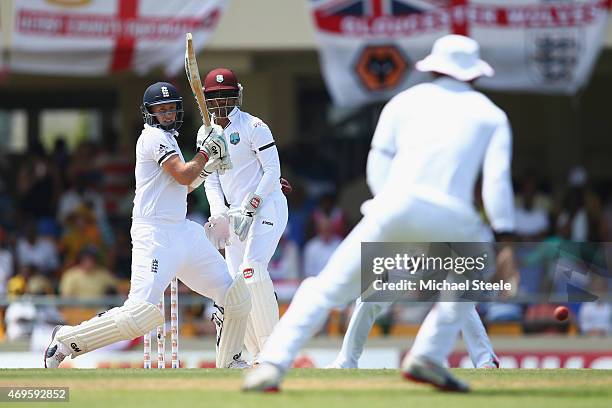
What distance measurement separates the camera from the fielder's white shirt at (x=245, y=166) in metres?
10.1

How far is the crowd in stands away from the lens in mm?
15828

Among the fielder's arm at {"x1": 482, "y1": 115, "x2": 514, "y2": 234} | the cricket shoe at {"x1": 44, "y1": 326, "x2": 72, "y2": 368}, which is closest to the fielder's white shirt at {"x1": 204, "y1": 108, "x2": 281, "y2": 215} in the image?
the cricket shoe at {"x1": 44, "y1": 326, "x2": 72, "y2": 368}

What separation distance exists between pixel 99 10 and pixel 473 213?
1060 centimetres

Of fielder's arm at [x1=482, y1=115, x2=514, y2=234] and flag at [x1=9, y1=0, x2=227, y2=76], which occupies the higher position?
flag at [x1=9, y1=0, x2=227, y2=76]

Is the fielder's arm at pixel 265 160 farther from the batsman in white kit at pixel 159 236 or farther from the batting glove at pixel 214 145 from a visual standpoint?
the batting glove at pixel 214 145

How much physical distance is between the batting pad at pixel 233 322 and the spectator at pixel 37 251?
299 inches

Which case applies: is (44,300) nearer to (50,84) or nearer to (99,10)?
(99,10)

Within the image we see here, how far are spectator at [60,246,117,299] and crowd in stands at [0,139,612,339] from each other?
1cm

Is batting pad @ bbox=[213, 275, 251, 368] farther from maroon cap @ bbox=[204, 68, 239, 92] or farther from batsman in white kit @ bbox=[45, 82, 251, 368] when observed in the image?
maroon cap @ bbox=[204, 68, 239, 92]

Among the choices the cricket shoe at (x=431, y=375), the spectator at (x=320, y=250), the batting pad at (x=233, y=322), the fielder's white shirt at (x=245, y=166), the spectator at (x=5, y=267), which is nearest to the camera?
the cricket shoe at (x=431, y=375)

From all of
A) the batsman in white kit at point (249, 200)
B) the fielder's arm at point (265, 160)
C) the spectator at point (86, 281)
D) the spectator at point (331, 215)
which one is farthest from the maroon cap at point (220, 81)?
the spectator at point (331, 215)

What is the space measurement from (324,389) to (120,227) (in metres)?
10.7

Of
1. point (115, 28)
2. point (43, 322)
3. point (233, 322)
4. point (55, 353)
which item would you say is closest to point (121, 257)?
point (43, 322)

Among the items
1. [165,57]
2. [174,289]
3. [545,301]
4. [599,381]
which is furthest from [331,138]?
[599,381]
